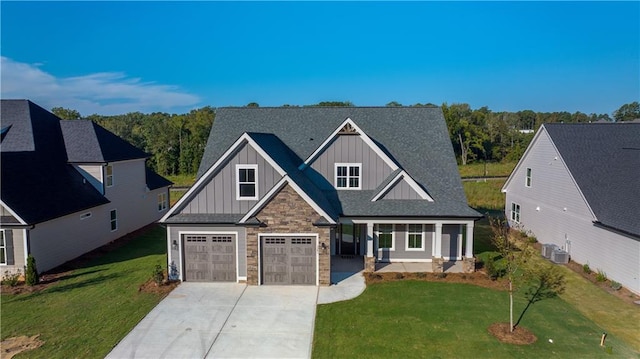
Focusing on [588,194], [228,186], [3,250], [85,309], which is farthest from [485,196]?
[3,250]

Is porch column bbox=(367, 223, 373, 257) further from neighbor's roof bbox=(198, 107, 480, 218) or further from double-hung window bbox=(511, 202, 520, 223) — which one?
double-hung window bbox=(511, 202, 520, 223)

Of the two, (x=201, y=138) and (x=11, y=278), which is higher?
(x=201, y=138)

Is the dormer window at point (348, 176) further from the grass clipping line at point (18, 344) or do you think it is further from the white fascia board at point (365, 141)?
the grass clipping line at point (18, 344)

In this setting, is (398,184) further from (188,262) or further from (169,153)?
(169,153)

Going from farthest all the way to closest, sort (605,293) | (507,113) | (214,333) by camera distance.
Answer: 1. (507,113)
2. (605,293)
3. (214,333)

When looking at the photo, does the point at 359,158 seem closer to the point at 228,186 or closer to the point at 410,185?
the point at 410,185

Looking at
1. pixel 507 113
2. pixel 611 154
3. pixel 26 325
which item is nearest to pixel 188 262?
pixel 26 325

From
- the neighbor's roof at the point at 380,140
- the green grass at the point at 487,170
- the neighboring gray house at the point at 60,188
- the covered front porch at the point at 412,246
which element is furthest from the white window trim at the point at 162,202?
the green grass at the point at 487,170
